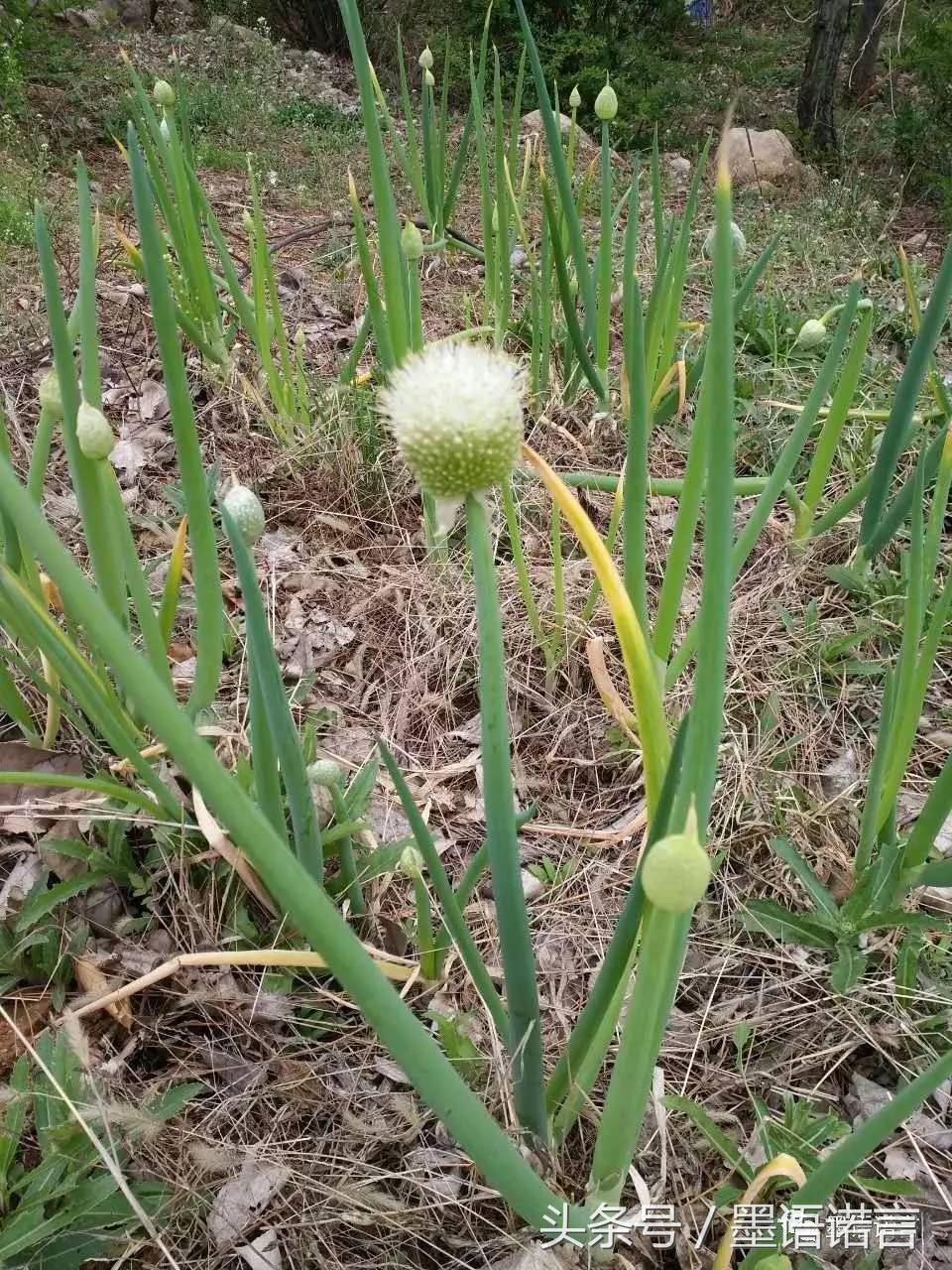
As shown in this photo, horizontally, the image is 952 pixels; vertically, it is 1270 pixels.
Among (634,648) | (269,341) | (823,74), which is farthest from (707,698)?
(823,74)

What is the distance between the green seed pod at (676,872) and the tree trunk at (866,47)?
4.79m

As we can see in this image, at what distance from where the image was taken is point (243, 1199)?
885 millimetres

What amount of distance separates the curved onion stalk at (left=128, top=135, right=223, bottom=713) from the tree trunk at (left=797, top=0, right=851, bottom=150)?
4162 mm

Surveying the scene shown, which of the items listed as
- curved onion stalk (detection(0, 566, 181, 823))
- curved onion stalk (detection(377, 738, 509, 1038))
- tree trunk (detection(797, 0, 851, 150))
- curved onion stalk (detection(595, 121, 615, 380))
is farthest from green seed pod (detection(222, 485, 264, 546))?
tree trunk (detection(797, 0, 851, 150))

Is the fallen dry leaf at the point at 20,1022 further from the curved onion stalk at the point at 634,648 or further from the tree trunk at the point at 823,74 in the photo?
the tree trunk at the point at 823,74

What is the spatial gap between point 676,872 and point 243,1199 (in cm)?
68

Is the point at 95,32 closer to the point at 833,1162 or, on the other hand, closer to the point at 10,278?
the point at 10,278

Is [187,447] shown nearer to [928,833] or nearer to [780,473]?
[780,473]

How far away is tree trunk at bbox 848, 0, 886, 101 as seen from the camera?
4.14 m

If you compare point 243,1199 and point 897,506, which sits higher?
Answer: point 897,506

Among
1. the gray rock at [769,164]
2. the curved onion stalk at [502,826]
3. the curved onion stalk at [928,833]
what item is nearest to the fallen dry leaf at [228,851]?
the curved onion stalk at [502,826]

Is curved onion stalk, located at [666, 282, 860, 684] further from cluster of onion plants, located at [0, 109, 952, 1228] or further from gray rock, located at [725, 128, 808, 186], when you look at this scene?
gray rock, located at [725, 128, 808, 186]

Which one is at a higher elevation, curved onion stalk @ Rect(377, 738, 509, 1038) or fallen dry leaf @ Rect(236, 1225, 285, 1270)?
curved onion stalk @ Rect(377, 738, 509, 1038)

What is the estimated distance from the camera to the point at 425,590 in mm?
1602
